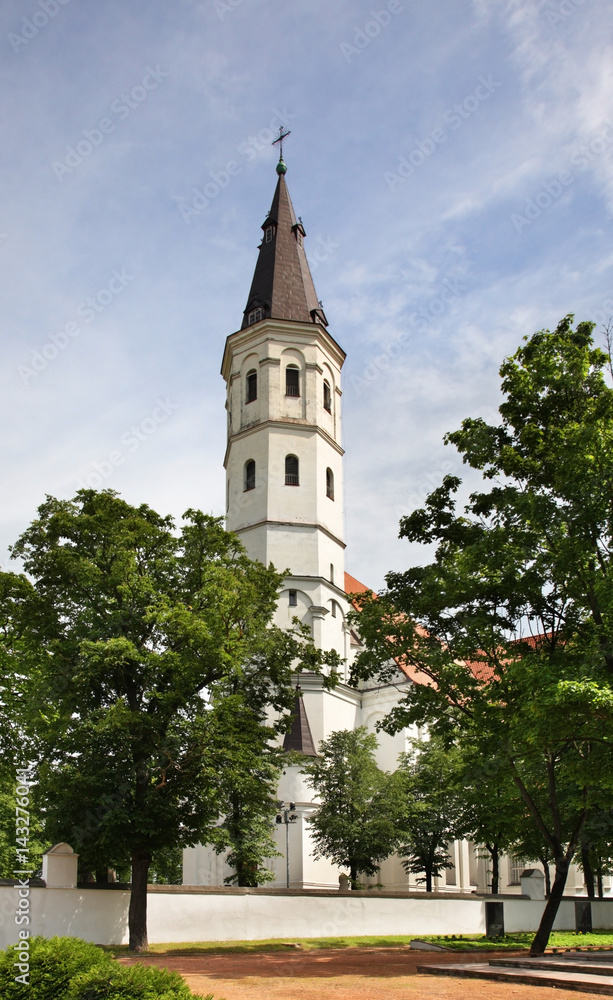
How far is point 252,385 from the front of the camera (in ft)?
138

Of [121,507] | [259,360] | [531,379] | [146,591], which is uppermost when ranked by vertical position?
[259,360]

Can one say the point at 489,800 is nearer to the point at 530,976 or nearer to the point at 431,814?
the point at 431,814

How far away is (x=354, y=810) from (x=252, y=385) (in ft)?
69.6

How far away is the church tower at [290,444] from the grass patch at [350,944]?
15350 mm

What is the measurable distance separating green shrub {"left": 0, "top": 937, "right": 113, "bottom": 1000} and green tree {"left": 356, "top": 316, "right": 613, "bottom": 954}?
7.33 m

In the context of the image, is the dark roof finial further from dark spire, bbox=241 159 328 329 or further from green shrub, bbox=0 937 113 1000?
green shrub, bbox=0 937 113 1000

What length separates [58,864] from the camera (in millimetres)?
18609

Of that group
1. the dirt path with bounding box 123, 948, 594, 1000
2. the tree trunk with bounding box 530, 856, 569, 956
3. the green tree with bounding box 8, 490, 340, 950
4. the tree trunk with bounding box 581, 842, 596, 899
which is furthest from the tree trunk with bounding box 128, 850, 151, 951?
the tree trunk with bounding box 581, 842, 596, 899

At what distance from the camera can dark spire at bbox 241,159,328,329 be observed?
43.0 meters

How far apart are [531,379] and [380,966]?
11.6m

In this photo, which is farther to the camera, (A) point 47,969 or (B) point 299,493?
(B) point 299,493

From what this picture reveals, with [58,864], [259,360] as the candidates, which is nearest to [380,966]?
[58,864]

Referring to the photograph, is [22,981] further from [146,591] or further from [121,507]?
[121,507]

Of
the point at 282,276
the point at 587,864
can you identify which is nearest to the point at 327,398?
the point at 282,276
